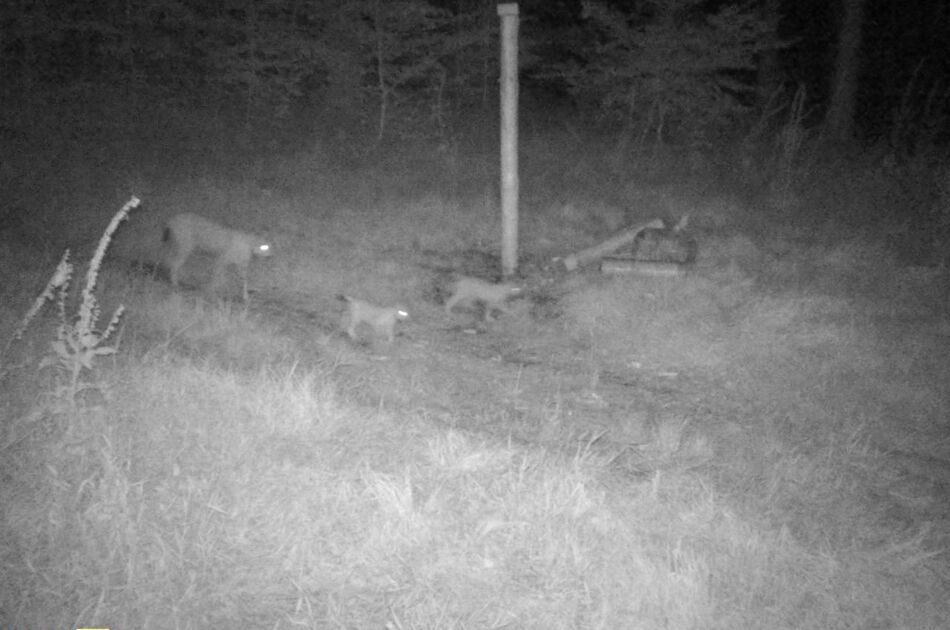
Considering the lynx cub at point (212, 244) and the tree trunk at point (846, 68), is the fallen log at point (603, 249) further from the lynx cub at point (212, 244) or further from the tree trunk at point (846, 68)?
the tree trunk at point (846, 68)

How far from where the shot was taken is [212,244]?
800 centimetres

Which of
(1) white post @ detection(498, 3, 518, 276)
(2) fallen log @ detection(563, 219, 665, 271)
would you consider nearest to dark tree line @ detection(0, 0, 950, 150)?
(2) fallen log @ detection(563, 219, 665, 271)

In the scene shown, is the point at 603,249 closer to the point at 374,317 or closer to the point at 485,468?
the point at 374,317

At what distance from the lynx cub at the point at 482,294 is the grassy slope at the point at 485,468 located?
21cm

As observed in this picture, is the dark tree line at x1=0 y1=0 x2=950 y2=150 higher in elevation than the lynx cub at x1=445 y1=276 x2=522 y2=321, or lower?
higher

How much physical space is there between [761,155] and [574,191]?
514 centimetres

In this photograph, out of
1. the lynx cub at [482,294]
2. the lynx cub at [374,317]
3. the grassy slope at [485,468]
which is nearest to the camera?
the grassy slope at [485,468]

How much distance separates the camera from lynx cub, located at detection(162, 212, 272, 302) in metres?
7.91

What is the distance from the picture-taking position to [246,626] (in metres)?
3.17

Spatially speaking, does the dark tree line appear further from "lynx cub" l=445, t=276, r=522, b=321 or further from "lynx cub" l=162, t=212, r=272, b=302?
"lynx cub" l=445, t=276, r=522, b=321

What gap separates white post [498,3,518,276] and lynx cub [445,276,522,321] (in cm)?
109

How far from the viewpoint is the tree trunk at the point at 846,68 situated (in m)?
17.6

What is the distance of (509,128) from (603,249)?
2403mm

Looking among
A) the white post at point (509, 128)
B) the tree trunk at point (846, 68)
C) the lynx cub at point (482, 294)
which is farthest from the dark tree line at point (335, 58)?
the lynx cub at point (482, 294)
